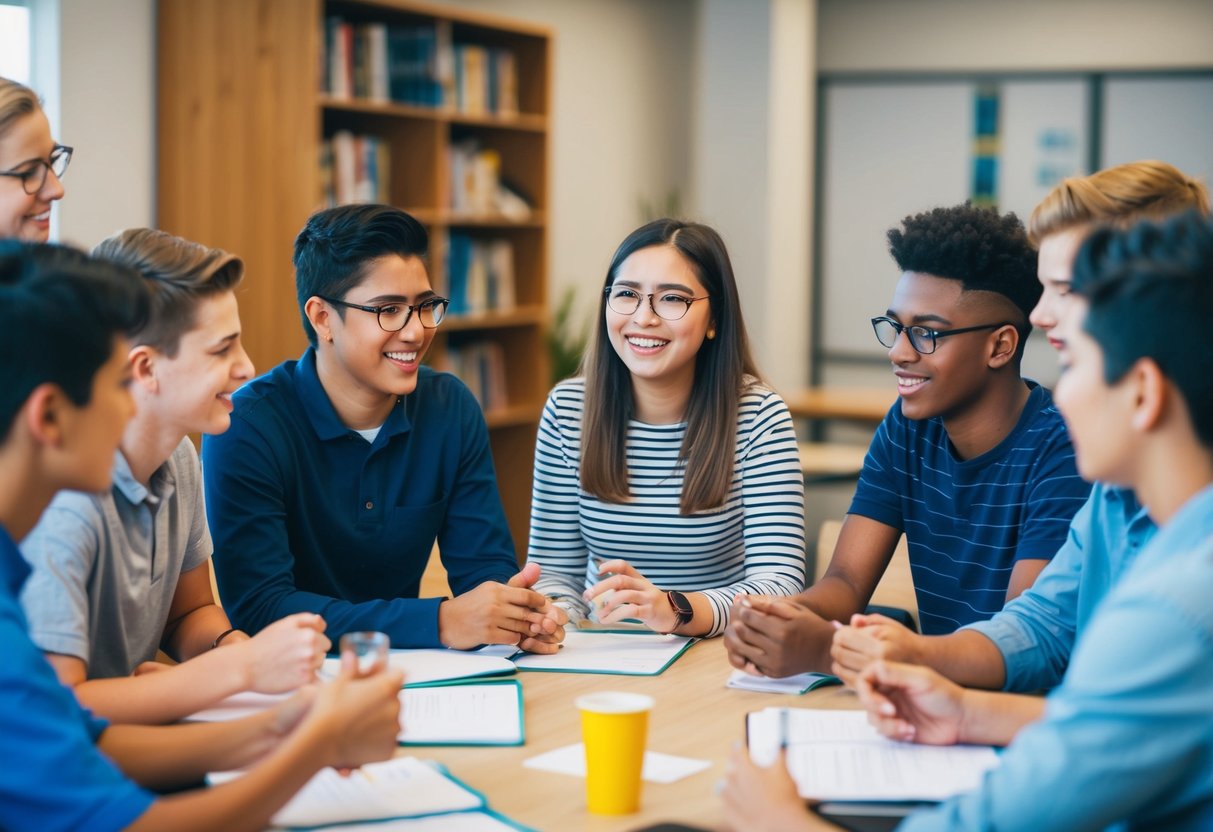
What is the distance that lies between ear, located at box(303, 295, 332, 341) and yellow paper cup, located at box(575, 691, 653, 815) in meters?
1.18

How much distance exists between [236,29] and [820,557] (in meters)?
2.54

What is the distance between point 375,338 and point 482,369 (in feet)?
10.3

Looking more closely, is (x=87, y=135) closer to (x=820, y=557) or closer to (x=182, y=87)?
(x=182, y=87)

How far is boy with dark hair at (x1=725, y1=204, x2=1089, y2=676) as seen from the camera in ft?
7.02

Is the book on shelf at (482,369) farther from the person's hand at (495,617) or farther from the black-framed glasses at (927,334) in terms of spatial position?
the person's hand at (495,617)

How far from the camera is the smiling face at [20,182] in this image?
7.20 ft

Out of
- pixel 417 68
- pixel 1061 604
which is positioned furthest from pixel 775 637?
pixel 417 68

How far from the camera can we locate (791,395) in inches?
248

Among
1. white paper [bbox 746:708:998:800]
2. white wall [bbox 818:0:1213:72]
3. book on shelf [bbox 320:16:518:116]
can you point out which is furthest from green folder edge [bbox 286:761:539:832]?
white wall [bbox 818:0:1213:72]

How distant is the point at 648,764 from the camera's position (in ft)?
4.91

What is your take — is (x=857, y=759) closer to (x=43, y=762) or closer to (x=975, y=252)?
(x=43, y=762)

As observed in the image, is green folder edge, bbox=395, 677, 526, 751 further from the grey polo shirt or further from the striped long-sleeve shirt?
the striped long-sleeve shirt

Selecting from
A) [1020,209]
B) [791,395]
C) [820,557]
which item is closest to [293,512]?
[820,557]

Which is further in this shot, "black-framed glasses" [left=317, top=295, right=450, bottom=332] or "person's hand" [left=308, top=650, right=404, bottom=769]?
"black-framed glasses" [left=317, top=295, right=450, bottom=332]
